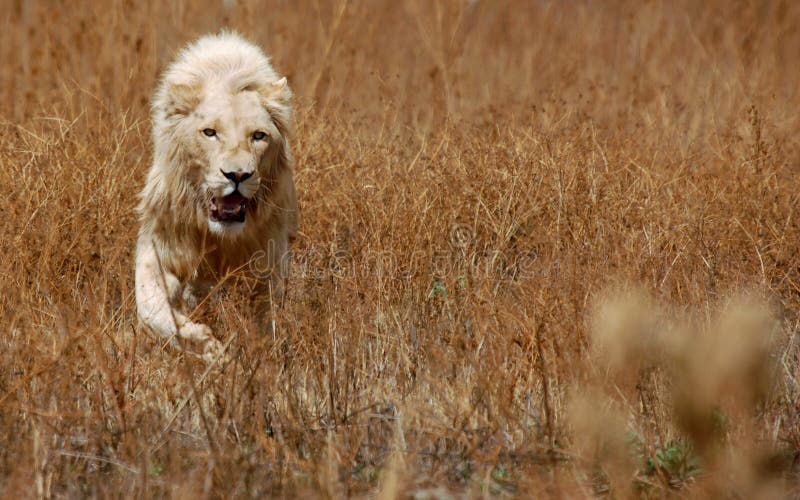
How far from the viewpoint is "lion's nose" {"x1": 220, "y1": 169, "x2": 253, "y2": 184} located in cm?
471

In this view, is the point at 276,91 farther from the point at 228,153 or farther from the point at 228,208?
the point at 228,208

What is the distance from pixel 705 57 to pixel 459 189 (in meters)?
3.92

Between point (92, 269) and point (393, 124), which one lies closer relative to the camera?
point (92, 269)

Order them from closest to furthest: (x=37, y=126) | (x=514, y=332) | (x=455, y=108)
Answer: (x=514, y=332)
(x=37, y=126)
(x=455, y=108)

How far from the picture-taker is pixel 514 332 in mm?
4051

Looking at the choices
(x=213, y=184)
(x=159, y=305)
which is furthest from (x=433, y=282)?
(x=159, y=305)

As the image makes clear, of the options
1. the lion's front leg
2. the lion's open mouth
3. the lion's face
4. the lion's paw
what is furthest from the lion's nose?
the lion's paw

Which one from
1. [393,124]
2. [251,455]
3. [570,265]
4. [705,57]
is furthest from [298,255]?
[705,57]

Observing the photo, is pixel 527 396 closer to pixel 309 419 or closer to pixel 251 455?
pixel 309 419

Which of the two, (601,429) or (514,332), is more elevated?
(514,332)

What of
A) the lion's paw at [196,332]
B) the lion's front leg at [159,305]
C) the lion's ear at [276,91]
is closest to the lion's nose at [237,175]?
the lion's front leg at [159,305]

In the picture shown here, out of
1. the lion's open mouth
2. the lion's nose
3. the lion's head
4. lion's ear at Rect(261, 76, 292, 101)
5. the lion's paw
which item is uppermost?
lion's ear at Rect(261, 76, 292, 101)

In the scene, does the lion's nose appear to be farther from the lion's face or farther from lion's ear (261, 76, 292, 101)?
lion's ear (261, 76, 292, 101)

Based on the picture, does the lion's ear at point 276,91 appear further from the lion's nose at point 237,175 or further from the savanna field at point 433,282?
the savanna field at point 433,282
